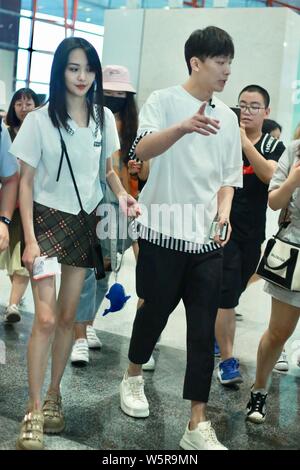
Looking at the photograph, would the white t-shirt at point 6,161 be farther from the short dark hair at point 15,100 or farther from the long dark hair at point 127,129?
the short dark hair at point 15,100

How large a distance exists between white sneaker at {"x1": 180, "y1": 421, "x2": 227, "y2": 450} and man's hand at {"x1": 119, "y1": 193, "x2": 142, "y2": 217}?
0.82m

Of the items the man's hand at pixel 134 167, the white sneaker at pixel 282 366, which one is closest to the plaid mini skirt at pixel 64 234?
the man's hand at pixel 134 167

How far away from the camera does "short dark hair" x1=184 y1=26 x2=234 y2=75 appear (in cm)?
248

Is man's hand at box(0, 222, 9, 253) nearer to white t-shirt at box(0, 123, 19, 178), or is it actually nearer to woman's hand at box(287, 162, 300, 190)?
white t-shirt at box(0, 123, 19, 178)

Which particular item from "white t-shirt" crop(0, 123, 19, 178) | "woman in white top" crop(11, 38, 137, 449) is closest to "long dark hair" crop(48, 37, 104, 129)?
"woman in white top" crop(11, 38, 137, 449)

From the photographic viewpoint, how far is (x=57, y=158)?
2.50m

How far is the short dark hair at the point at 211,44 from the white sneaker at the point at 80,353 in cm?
171

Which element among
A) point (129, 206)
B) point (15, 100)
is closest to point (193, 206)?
point (129, 206)

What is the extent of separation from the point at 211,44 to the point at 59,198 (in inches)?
31.3
